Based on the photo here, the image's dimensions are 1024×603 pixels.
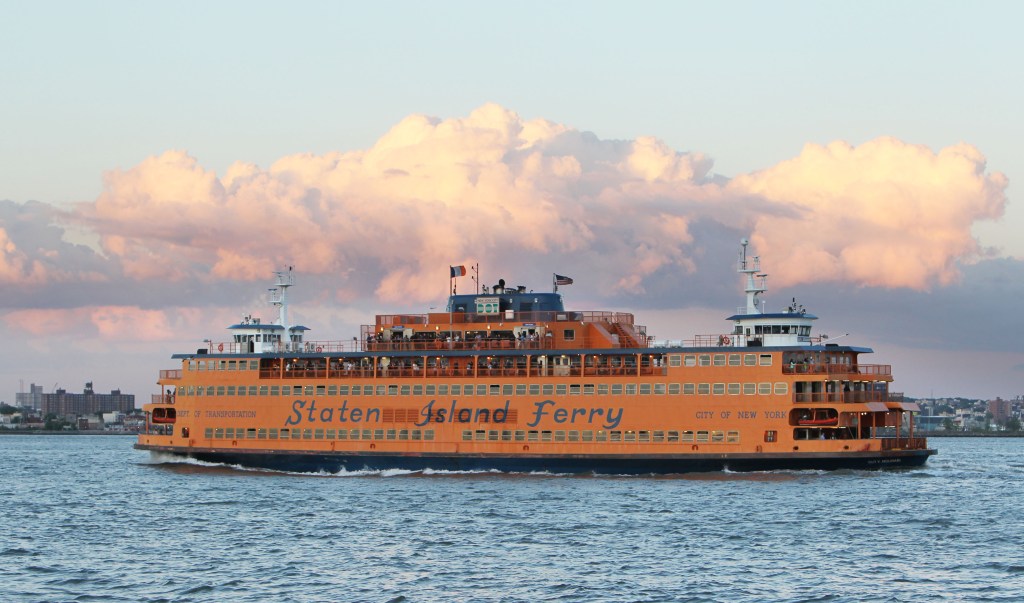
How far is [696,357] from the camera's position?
63.6m

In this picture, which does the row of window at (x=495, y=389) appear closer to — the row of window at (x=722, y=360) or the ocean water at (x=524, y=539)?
the row of window at (x=722, y=360)

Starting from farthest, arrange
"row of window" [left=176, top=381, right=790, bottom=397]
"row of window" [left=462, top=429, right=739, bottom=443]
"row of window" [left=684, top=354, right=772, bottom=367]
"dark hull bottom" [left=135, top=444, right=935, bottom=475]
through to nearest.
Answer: "row of window" [left=462, top=429, right=739, bottom=443] → "row of window" [left=176, top=381, right=790, bottom=397] → "row of window" [left=684, top=354, right=772, bottom=367] → "dark hull bottom" [left=135, top=444, right=935, bottom=475]

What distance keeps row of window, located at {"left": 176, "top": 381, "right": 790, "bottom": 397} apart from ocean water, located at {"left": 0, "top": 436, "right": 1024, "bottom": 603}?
412cm

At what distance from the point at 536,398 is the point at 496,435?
278cm

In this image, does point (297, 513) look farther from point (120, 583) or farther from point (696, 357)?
point (696, 357)

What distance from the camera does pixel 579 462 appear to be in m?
64.2

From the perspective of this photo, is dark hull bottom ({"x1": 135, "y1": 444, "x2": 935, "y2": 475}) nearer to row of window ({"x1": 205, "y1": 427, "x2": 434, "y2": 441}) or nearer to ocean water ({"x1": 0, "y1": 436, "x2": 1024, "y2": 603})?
ocean water ({"x1": 0, "y1": 436, "x2": 1024, "y2": 603})

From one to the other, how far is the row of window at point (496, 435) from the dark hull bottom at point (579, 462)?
3.33 ft

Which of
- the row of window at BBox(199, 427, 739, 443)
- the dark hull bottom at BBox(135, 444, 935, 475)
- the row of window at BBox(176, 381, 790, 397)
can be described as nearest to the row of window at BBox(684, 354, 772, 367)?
the row of window at BBox(176, 381, 790, 397)

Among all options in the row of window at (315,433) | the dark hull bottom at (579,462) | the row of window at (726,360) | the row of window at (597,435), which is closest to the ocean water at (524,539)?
the dark hull bottom at (579,462)

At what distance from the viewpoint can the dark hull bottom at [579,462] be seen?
61562 mm

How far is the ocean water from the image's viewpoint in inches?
1345

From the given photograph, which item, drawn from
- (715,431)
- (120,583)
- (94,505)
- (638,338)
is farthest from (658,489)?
(120,583)

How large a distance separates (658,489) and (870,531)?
14391 millimetres
